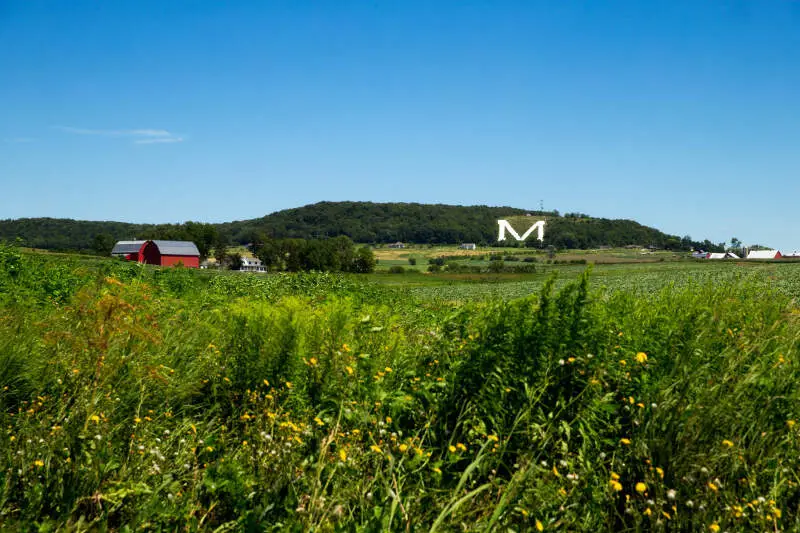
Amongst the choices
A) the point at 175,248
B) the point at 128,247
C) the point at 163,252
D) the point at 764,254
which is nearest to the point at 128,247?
the point at 128,247

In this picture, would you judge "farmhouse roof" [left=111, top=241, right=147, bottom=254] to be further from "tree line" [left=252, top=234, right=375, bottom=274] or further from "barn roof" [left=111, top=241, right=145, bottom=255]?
"tree line" [left=252, top=234, right=375, bottom=274]

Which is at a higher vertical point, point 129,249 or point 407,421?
point 407,421

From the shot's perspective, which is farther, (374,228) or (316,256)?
(374,228)

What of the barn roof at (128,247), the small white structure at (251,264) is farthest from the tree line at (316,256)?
the barn roof at (128,247)

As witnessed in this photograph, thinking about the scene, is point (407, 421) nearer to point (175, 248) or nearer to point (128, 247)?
point (175, 248)

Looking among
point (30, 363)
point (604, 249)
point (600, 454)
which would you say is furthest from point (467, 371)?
point (604, 249)

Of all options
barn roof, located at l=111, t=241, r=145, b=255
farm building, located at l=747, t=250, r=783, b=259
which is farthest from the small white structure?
farm building, located at l=747, t=250, r=783, b=259

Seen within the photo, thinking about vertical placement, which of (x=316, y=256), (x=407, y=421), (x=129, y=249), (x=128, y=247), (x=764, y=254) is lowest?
(x=316, y=256)

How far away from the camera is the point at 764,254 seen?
92125 mm

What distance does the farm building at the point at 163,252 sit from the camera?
A: 79.9 m

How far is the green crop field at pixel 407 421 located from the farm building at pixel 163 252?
77225mm

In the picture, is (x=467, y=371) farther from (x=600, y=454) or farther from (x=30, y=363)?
(x=30, y=363)

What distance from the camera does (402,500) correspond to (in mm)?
3453

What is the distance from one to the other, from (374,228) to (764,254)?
7416cm
